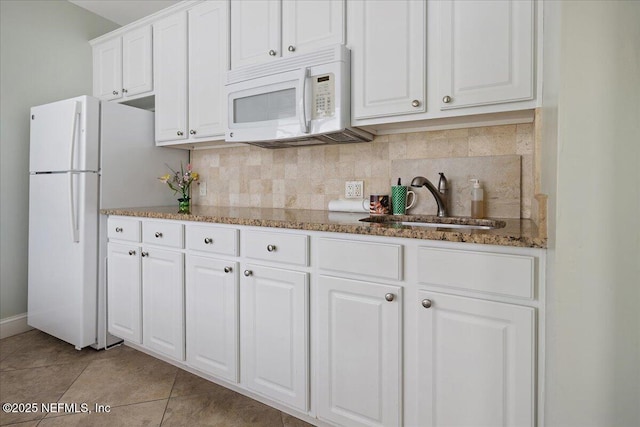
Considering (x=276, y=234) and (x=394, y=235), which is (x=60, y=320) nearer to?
(x=276, y=234)

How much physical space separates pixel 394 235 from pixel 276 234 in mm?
555

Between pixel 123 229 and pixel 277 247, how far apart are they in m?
1.25

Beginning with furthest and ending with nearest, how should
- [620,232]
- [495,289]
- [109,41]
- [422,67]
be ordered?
1. [109,41]
2. [422,67]
3. [495,289]
4. [620,232]

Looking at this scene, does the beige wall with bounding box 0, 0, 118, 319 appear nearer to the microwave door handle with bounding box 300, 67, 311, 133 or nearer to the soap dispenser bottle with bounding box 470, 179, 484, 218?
the microwave door handle with bounding box 300, 67, 311, 133

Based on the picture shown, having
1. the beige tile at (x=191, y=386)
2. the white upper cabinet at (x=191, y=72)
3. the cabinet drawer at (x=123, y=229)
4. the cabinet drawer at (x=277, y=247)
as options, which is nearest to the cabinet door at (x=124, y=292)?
the cabinet drawer at (x=123, y=229)

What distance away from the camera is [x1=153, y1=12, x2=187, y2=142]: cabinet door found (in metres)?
2.43

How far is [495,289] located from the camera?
3.88 ft

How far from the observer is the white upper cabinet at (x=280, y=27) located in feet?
6.03

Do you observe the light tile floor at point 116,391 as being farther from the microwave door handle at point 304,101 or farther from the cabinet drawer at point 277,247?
the microwave door handle at point 304,101

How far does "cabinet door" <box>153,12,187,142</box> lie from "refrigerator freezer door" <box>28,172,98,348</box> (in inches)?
22.7

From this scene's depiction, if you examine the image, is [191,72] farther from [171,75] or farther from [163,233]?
[163,233]

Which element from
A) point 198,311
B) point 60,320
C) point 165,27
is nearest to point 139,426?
point 198,311

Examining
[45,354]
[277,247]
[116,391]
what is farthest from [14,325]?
[277,247]

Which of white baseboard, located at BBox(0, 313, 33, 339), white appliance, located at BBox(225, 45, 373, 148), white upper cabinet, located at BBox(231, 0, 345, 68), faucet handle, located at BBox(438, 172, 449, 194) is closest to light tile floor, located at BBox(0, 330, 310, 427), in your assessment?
white baseboard, located at BBox(0, 313, 33, 339)
